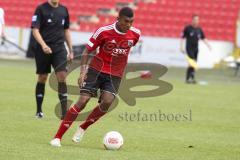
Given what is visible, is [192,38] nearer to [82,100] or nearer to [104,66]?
[104,66]

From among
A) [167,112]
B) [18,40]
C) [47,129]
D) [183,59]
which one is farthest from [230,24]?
[47,129]

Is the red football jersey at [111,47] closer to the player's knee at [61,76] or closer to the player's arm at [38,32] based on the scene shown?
the player's arm at [38,32]

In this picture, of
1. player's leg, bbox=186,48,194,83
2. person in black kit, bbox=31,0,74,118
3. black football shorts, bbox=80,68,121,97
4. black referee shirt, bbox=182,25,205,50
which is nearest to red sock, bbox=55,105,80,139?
black football shorts, bbox=80,68,121,97

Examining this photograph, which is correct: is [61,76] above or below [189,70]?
above

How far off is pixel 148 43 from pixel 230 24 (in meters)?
5.36

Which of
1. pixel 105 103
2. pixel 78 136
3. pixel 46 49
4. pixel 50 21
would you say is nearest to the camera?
pixel 105 103

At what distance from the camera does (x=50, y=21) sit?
1358 cm

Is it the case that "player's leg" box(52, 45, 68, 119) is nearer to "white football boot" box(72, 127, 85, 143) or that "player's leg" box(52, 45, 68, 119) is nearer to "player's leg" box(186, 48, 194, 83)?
"white football boot" box(72, 127, 85, 143)

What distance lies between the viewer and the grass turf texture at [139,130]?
9969 millimetres

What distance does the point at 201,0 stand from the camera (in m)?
38.0

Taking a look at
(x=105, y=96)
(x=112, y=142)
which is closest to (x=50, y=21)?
(x=105, y=96)

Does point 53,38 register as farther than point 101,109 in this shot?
Yes

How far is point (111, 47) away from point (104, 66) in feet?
1.03

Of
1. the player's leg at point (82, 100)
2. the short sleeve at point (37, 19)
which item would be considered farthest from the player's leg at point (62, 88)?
the player's leg at point (82, 100)
